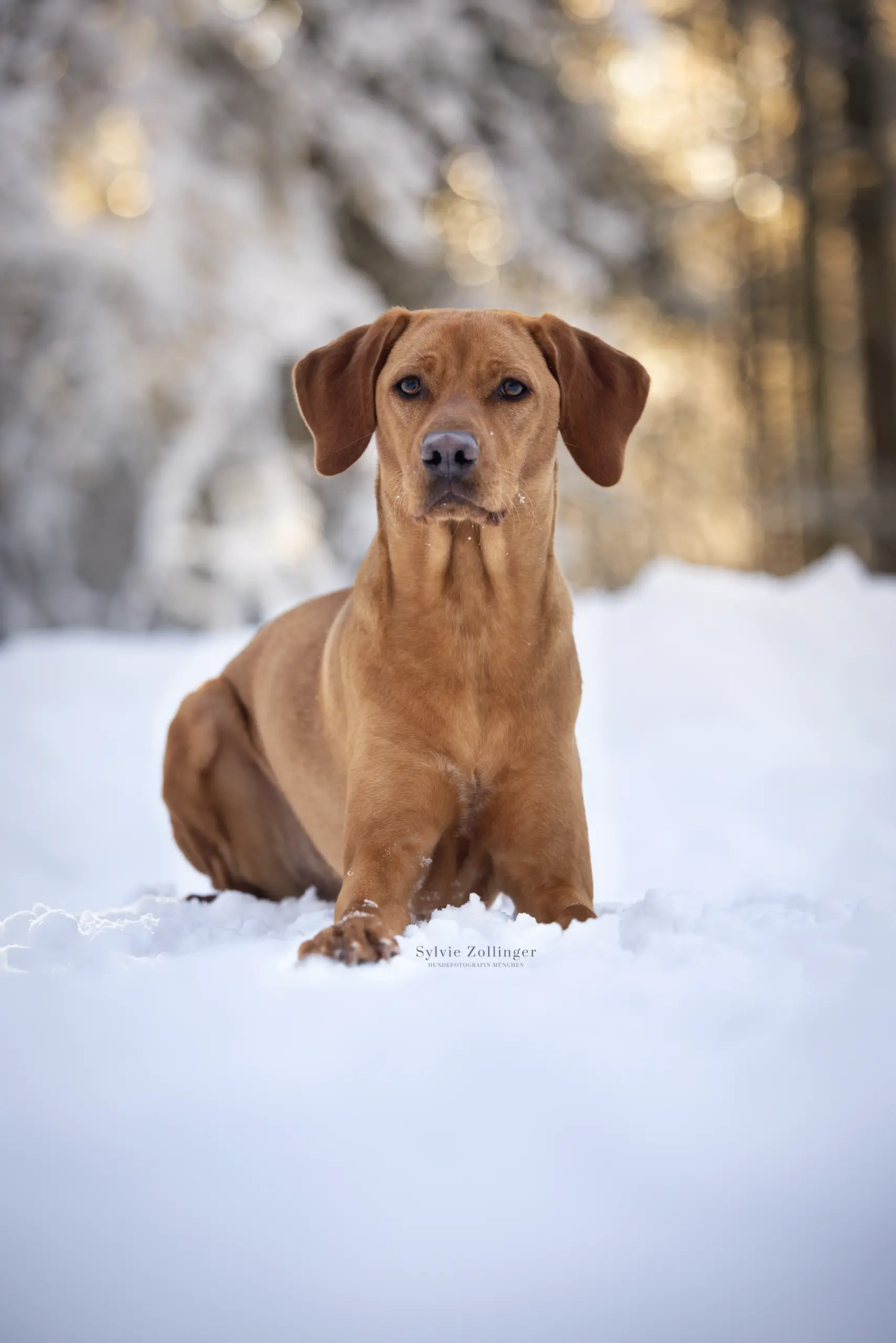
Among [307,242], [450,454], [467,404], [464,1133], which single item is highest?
[307,242]

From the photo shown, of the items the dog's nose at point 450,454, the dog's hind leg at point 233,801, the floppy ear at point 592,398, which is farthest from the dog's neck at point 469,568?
the dog's hind leg at point 233,801

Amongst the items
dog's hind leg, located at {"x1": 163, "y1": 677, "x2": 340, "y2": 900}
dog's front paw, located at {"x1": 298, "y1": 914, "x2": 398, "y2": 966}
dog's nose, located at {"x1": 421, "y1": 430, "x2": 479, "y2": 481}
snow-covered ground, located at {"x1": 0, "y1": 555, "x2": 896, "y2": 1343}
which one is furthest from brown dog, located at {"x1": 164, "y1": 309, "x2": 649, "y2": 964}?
dog's hind leg, located at {"x1": 163, "y1": 677, "x2": 340, "y2": 900}

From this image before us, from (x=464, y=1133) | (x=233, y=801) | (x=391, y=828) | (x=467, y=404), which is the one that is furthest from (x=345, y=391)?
(x=464, y=1133)

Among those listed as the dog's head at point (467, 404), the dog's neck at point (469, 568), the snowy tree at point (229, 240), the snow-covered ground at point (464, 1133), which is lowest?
the snow-covered ground at point (464, 1133)

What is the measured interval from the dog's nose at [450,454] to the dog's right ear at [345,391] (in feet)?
1.64

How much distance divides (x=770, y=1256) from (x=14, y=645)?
672cm

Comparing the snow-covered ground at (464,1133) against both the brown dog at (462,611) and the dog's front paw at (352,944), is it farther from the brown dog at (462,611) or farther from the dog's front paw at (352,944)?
the brown dog at (462,611)

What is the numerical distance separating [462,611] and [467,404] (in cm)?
52

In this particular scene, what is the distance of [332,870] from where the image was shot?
4.14 m

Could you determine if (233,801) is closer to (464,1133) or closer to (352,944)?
(352,944)

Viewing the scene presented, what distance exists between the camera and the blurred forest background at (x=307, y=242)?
9.76 m

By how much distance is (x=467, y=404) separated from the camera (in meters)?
3.17

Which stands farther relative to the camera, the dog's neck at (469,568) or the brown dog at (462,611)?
the dog's neck at (469,568)

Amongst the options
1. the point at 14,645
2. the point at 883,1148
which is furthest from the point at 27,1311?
the point at 14,645
